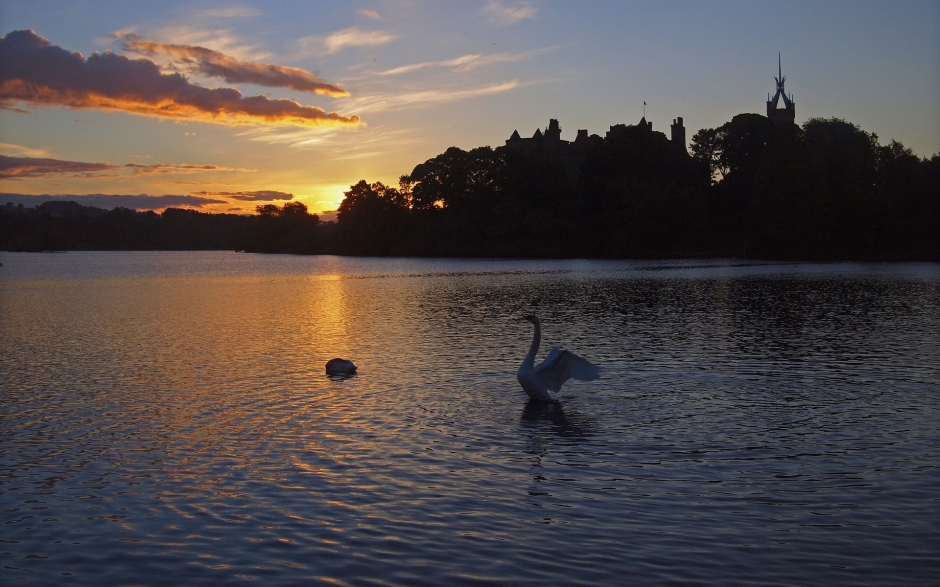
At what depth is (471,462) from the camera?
33.0 ft

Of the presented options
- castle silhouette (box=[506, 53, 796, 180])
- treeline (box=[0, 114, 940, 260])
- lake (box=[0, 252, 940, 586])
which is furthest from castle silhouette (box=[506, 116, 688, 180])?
lake (box=[0, 252, 940, 586])

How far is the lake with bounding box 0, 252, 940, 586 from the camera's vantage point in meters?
7.01

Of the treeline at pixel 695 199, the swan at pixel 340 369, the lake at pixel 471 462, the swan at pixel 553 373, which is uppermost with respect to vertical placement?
the treeline at pixel 695 199

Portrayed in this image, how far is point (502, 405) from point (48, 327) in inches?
812

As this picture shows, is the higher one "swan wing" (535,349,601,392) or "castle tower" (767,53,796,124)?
"castle tower" (767,53,796,124)

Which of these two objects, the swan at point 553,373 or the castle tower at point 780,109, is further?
the castle tower at point 780,109

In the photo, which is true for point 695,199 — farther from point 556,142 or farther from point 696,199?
point 556,142

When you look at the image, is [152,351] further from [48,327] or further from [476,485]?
[476,485]

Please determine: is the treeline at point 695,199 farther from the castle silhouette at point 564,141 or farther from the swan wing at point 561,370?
the swan wing at point 561,370

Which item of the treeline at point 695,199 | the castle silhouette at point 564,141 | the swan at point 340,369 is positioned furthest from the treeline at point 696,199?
the swan at point 340,369

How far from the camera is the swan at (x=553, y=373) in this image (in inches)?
530

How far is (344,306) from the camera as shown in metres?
36.3

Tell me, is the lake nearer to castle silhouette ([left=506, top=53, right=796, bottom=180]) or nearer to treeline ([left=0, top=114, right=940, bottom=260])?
treeline ([left=0, top=114, right=940, bottom=260])

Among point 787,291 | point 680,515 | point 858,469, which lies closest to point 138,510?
point 680,515
